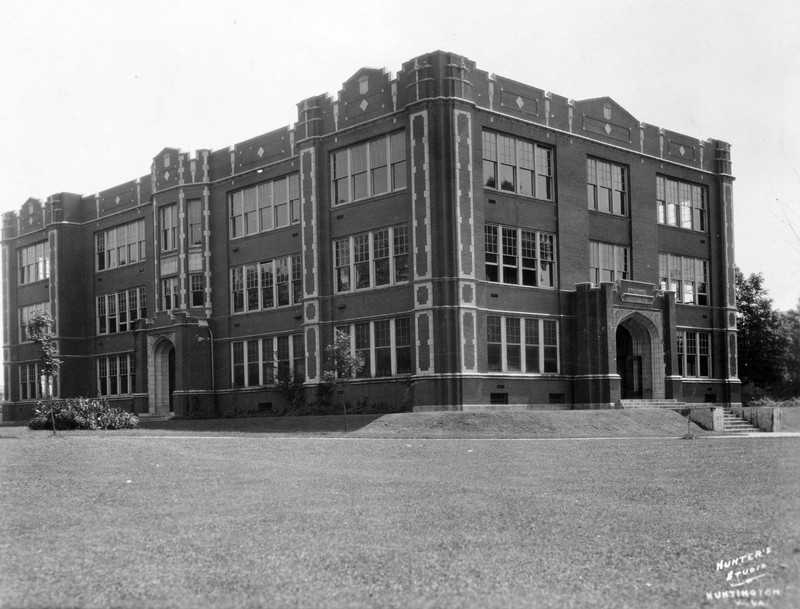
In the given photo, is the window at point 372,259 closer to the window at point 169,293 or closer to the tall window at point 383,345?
the tall window at point 383,345

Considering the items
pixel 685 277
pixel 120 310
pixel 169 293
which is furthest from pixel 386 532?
pixel 120 310

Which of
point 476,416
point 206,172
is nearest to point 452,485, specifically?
point 476,416

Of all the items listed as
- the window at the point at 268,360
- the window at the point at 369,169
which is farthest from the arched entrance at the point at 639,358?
A: the window at the point at 268,360

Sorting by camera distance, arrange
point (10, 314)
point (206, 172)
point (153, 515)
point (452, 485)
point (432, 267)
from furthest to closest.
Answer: point (10, 314), point (206, 172), point (432, 267), point (452, 485), point (153, 515)

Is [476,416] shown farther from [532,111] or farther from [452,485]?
[452,485]

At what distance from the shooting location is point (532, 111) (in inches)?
1524

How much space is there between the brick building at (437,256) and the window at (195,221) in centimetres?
10

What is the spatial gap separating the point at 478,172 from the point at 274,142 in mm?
12183

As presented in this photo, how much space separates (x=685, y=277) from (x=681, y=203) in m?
3.71

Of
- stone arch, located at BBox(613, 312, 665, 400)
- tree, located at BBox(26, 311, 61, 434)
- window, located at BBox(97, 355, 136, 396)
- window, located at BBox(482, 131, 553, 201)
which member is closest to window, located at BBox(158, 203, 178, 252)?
window, located at BBox(97, 355, 136, 396)

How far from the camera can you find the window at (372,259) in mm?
37094

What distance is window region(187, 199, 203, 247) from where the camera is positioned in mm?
47062

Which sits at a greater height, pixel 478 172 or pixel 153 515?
pixel 478 172

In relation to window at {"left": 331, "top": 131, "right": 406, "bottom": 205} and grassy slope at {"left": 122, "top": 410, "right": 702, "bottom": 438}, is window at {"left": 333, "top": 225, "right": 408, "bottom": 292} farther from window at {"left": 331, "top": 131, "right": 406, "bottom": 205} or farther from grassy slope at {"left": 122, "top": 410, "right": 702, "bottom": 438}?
grassy slope at {"left": 122, "top": 410, "right": 702, "bottom": 438}
